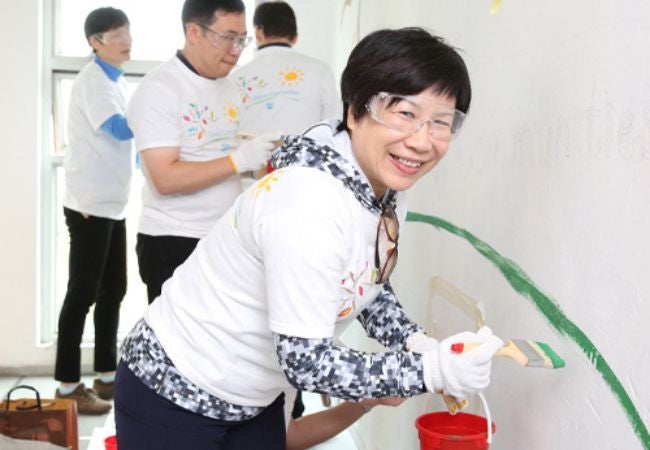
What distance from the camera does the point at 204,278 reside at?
1454 mm

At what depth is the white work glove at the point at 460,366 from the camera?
1.26 m

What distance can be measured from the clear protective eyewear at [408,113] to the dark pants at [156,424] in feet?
1.89

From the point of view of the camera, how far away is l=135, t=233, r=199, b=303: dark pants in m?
2.58

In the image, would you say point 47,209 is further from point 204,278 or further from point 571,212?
point 571,212

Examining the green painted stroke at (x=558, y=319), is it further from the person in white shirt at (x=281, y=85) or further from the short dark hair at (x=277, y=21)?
the short dark hair at (x=277, y=21)

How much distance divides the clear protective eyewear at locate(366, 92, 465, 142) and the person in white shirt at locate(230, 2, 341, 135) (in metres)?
1.91

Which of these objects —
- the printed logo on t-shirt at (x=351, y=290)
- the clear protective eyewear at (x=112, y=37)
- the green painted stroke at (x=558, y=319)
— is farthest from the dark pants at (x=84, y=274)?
the printed logo on t-shirt at (x=351, y=290)

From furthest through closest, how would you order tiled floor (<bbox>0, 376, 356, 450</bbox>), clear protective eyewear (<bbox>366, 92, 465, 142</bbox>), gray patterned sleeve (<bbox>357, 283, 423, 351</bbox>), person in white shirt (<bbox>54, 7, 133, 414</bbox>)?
person in white shirt (<bbox>54, 7, 133, 414</bbox>), tiled floor (<bbox>0, 376, 356, 450</bbox>), gray patterned sleeve (<bbox>357, 283, 423, 351</bbox>), clear protective eyewear (<bbox>366, 92, 465, 142</bbox>)

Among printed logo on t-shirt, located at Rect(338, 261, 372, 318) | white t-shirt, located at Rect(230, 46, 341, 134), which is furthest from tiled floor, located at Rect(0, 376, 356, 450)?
printed logo on t-shirt, located at Rect(338, 261, 372, 318)

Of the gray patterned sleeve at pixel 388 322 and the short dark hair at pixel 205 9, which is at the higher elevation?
the short dark hair at pixel 205 9

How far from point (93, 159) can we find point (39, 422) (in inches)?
47.8

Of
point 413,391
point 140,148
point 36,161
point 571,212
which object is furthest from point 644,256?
point 36,161

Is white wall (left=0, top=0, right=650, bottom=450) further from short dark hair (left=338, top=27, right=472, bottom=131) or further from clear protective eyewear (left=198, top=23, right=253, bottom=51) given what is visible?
clear protective eyewear (left=198, top=23, right=253, bottom=51)

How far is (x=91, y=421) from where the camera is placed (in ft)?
12.0
